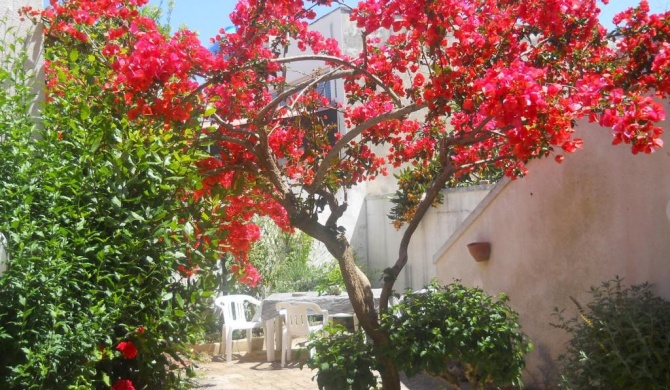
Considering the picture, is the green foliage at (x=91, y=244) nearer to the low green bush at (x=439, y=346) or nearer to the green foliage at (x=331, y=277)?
the low green bush at (x=439, y=346)

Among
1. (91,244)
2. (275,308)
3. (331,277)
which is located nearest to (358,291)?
(91,244)

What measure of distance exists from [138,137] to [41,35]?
133 cm

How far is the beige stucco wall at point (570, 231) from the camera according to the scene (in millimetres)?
5559

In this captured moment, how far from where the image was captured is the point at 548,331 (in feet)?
22.1

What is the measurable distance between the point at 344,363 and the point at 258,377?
4362mm

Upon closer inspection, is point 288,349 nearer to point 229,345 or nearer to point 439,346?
point 229,345

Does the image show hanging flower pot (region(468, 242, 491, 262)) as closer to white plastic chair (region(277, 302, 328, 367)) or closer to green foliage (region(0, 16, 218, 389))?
white plastic chair (region(277, 302, 328, 367))

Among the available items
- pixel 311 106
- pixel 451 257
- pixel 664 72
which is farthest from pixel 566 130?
pixel 451 257

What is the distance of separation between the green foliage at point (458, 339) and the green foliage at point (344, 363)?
0.23m

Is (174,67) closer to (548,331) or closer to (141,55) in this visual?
(141,55)

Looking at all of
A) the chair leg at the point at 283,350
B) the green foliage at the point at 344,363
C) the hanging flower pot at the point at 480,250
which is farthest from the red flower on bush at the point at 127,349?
the chair leg at the point at 283,350

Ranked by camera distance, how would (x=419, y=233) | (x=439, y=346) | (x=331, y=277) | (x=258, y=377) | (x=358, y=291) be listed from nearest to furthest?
(x=439, y=346) < (x=358, y=291) < (x=258, y=377) < (x=331, y=277) < (x=419, y=233)

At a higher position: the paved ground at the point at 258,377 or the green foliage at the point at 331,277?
the green foliage at the point at 331,277

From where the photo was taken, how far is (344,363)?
5.36 m
